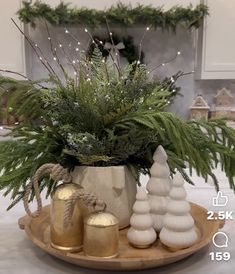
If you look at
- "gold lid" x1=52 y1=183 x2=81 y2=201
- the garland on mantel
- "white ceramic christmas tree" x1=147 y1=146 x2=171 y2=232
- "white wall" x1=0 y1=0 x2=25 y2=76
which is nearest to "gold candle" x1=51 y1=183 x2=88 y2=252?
"gold lid" x1=52 y1=183 x2=81 y2=201

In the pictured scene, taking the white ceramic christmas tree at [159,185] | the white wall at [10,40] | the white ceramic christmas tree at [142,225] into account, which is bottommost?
the white ceramic christmas tree at [142,225]

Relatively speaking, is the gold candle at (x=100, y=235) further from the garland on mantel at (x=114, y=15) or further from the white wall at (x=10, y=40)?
the white wall at (x=10, y=40)

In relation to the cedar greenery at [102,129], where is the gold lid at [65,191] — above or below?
below

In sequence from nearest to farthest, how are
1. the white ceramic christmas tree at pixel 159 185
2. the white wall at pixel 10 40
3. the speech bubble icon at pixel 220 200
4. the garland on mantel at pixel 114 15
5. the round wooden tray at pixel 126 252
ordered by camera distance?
the round wooden tray at pixel 126 252 → the white ceramic christmas tree at pixel 159 185 → the speech bubble icon at pixel 220 200 → the garland on mantel at pixel 114 15 → the white wall at pixel 10 40

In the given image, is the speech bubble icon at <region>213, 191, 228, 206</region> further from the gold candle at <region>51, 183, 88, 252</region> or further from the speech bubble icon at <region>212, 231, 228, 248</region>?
the gold candle at <region>51, 183, 88, 252</region>

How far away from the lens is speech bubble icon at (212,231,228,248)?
2.76ft

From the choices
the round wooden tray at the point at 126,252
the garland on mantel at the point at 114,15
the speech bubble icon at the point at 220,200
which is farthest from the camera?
the garland on mantel at the point at 114,15

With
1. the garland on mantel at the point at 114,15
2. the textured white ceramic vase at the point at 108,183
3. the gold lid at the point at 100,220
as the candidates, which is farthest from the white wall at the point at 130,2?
the gold lid at the point at 100,220

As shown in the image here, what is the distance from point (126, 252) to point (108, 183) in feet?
0.47

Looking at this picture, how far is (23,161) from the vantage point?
2.81ft

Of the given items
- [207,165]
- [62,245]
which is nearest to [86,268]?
[62,245]

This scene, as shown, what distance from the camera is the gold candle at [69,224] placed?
29.5 inches

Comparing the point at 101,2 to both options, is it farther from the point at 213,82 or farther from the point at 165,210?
the point at 165,210

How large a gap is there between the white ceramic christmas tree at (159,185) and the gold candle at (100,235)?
131 mm
